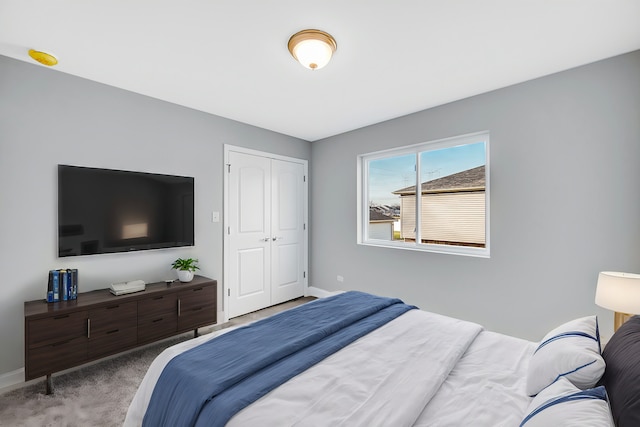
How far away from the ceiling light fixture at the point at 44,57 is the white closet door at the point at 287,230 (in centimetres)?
239

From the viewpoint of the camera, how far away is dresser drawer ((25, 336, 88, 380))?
2.04 m

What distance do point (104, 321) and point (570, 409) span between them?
9.50 ft

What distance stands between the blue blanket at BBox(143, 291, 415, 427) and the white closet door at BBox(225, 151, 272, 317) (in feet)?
6.45

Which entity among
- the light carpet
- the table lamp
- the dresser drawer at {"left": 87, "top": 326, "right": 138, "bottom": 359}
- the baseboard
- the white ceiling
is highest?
the white ceiling

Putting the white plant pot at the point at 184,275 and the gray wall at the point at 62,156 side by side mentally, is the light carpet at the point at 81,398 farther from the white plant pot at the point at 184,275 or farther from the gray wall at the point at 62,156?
the white plant pot at the point at 184,275

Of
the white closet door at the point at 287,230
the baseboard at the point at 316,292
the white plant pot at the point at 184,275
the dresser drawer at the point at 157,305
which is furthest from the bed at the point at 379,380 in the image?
the baseboard at the point at 316,292

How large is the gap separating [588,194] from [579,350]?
1811 millimetres

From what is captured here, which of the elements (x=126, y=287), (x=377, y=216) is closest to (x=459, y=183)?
(x=377, y=216)

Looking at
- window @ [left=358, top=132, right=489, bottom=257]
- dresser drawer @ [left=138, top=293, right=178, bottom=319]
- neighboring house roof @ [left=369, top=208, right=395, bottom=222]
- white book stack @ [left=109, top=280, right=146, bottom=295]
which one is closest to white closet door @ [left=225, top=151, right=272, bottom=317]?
dresser drawer @ [left=138, top=293, right=178, bottom=319]

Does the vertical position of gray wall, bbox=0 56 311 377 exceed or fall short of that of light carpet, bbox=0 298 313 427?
it exceeds it

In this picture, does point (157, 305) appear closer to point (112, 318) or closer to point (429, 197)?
point (112, 318)

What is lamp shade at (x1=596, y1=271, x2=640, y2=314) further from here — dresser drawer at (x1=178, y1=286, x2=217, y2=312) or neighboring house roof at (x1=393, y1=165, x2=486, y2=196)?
dresser drawer at (x1=178, y1=286, x2=217, y2=312)

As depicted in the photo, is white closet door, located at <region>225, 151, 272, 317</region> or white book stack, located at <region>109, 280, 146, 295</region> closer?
white book stack, located at <region>109, 280, 146, 295</region>

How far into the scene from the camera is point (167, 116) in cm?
314
